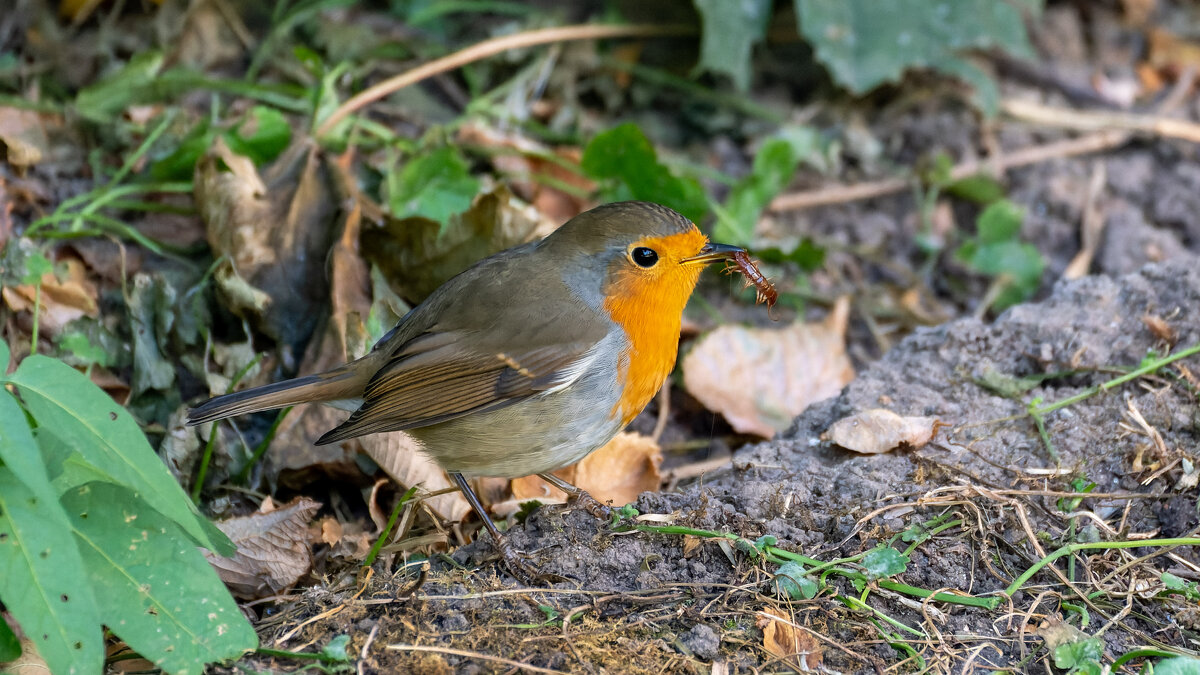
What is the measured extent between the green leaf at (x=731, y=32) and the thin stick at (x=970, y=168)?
2.14 ft

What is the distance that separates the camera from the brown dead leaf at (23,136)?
433 centimetres

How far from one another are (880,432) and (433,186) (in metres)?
2.29

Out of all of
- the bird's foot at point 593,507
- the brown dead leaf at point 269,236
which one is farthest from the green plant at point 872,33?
the bird's foot at point 593,507

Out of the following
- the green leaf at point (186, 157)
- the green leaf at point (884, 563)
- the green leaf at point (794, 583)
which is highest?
the green leaf at point (186, 157)

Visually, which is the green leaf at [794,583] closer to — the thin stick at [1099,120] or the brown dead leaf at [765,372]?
the brown dead leaf at [765,372]

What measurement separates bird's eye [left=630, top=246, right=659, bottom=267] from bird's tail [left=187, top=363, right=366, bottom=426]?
957 mm

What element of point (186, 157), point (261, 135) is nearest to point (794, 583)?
point (261, 135)

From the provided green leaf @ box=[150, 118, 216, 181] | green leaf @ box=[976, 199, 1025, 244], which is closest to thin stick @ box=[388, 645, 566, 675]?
green leaf @ box=[150, 118, 216, 181]

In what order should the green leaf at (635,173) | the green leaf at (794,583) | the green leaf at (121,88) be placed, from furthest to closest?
the green leaf at (121,88), the green leaf at (635,173), the green leaf at (794,583)

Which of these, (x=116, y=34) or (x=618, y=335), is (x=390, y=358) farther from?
(x=116, y=34)

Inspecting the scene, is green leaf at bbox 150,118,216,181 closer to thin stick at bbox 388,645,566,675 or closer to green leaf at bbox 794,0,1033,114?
thin stick at bbox 388,645,566,675

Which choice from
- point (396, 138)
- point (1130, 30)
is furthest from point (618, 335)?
point (1130, 30)

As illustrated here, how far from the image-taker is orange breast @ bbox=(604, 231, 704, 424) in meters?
3.35

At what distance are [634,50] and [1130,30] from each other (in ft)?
9.75
